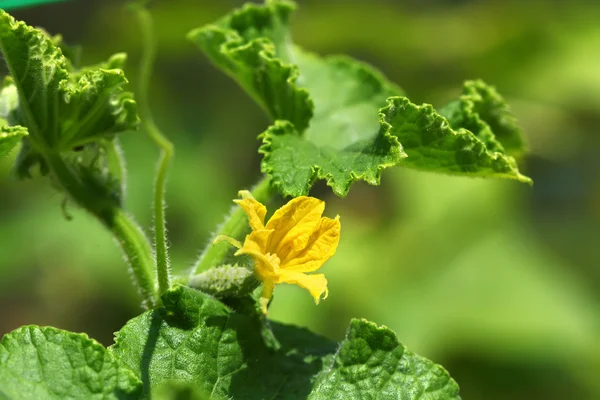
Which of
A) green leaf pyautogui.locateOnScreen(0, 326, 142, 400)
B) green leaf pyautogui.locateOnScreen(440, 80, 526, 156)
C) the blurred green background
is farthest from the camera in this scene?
the blurred green background

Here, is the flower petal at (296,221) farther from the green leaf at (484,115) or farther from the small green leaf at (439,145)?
the green leaf at (484,115)

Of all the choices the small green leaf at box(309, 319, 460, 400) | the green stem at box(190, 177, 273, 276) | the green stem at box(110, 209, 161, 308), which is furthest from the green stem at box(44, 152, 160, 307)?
the small green leaf at box(309, 319, 460, 400)

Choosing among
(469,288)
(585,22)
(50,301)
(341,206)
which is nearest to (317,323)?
(469,288)

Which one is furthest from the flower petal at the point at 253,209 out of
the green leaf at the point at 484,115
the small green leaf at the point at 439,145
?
the green leaf at the point at 484,115

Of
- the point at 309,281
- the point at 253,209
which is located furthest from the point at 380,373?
the point at 253,209

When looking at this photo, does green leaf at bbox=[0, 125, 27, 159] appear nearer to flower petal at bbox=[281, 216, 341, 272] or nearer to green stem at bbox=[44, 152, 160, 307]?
green stem at bbox=[44, 152, 160, 307]

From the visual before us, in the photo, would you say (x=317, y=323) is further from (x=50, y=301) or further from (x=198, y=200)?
(x=50, y=301)
